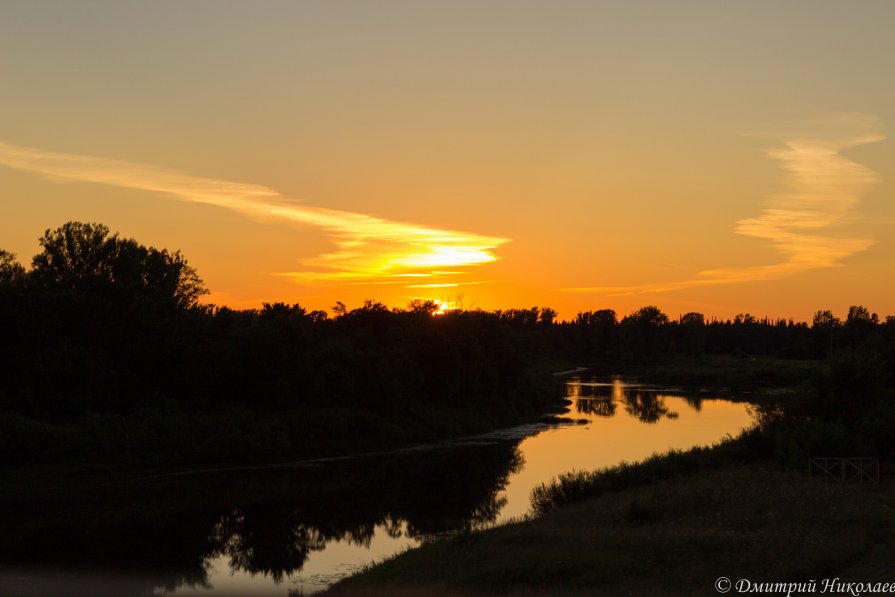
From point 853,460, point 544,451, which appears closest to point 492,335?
point 544,451

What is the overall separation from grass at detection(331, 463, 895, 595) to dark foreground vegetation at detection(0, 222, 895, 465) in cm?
2002

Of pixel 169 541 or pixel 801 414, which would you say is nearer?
pixel 169 541

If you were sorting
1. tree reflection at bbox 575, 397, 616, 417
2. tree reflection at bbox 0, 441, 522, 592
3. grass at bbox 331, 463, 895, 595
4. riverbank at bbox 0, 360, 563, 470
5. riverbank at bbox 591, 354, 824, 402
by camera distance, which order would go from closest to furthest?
Result: 1. grass at bbox 331, 463, 895, 595
2. tree reflection at bbox 0, 441, 522, 592
3. riverbank at bbox 0, 360, 563, 470
4. tree reflection at bbox 575, 397, 616, 417
5. riverbank at bbox 591, 354, 824, 402

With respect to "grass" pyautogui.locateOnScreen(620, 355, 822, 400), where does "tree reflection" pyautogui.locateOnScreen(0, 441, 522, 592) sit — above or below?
below

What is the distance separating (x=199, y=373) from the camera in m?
59.1

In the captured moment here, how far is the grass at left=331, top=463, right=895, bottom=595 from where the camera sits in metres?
20.8

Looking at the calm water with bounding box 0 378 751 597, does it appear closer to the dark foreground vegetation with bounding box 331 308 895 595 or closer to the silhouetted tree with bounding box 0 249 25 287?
Answer: the dark foreground vegetation with bounding box 331 308 895 595

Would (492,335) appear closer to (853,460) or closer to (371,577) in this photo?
(853,460)

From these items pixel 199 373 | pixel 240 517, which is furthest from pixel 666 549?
pixel 199 373

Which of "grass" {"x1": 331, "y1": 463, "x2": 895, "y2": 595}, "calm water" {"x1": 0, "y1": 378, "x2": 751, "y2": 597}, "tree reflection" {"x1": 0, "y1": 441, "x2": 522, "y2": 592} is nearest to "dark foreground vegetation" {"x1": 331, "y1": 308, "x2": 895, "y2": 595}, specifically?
"grass" {"x1": 331, "y1": 463, "x2": 895, "y2": 595}

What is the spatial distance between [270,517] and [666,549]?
20.8 m

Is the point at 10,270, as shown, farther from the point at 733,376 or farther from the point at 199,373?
the point at 733,376

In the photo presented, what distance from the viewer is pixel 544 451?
196 ft

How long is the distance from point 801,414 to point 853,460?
9800mm
